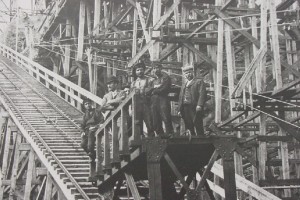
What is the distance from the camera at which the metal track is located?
32.0ft

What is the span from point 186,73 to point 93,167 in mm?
2803

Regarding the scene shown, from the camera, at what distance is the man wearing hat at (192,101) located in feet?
24.3

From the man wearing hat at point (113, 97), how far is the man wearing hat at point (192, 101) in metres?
1.71

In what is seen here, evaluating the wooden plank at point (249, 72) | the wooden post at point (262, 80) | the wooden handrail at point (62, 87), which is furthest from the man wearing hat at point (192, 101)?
the wooden handrail at point (62, 87)

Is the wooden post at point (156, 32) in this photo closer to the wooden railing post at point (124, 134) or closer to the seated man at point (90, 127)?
the seated man at point (90, 127)

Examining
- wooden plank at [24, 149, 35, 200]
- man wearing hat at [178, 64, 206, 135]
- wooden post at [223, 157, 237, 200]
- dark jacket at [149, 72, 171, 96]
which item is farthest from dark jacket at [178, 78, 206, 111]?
wooden plank at [24, 149, 35, 200]

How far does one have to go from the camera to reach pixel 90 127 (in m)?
9.87

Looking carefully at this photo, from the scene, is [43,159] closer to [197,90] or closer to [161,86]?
[161,86]

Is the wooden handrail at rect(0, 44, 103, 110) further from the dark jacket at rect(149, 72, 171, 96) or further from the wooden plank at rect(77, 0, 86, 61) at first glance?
the dark jacket at rect(149, 72, 171, 96)

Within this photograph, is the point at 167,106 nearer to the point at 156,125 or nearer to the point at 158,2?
the point at 156,125

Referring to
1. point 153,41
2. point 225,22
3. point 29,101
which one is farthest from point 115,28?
point 225,22

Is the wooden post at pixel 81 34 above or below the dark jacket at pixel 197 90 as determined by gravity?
above

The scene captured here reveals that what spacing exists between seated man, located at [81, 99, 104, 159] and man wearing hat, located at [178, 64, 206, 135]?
2.51 meters

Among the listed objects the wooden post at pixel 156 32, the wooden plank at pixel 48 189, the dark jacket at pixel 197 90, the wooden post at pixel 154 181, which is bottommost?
the wooden plank at pixel 48 189
